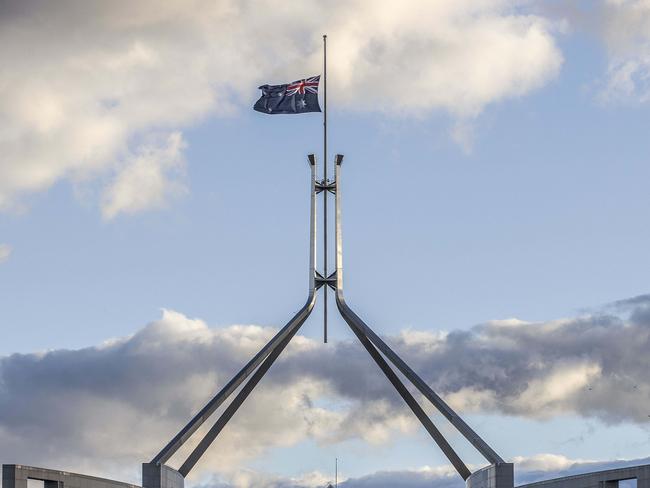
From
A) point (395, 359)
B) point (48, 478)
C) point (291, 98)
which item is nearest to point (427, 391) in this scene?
point (395, 359)

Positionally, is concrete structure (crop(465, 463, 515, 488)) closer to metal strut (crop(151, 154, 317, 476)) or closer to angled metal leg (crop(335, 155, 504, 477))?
angled metal leg (crop(335, 155, 504, 477))

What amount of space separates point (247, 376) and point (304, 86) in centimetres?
1851

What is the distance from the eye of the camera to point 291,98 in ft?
310

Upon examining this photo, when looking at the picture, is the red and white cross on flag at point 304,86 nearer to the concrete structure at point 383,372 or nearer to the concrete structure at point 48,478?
the concrete structure at point 383,372

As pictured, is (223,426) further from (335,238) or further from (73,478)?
(73,478)

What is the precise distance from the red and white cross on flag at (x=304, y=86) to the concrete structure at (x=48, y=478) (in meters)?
32.0

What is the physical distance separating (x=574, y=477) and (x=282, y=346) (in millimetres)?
33769

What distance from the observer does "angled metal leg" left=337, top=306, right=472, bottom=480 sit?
90.3m

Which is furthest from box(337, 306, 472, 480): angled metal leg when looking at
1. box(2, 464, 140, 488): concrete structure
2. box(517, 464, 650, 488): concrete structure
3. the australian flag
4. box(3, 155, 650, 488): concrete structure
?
box(2, 464, 140, 488): concrete structure

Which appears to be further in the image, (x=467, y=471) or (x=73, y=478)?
(x=467, y=471)

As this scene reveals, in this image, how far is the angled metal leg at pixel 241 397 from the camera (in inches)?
3610

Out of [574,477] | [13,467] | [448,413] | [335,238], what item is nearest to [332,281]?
[335,238]

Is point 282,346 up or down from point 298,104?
down

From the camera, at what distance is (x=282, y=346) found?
9844 centimetres
